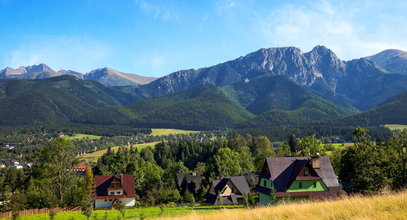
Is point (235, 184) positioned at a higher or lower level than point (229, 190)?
higher

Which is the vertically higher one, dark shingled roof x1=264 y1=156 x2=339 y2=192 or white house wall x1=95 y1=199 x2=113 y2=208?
dark shingled roof x1=264 y1=156 x2=339 y2=192

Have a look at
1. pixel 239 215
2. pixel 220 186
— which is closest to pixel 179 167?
pixel 220 186

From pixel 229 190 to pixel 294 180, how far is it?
1319 inches

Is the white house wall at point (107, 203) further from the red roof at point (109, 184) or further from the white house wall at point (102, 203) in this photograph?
the red roof at point (109, 184)

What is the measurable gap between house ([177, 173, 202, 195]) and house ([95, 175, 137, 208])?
59.9 feet

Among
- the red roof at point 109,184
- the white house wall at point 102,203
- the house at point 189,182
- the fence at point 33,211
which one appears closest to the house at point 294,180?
the fence at point 33,211

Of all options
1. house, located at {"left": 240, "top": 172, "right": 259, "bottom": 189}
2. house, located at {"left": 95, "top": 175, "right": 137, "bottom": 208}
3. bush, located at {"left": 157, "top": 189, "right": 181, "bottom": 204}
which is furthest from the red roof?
house, located at {"left": 240, "top": 172, "right": 259, "bottom": 189}

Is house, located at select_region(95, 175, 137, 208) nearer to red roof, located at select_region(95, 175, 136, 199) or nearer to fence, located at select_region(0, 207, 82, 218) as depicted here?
red roof, located at select_region(95, 175, 136, 199)

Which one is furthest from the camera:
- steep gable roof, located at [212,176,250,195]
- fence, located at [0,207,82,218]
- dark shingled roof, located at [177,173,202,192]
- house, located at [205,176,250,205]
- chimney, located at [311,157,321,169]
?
dark shingled roof, located at [177,173,202,192]

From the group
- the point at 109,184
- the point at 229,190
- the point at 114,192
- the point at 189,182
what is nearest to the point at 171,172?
the point at 189,182

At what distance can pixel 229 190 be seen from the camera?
3179 inches

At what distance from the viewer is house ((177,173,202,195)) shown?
9344 centimetres

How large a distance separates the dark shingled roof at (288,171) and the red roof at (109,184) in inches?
1551

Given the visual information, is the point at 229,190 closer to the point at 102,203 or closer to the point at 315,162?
the point at 102,203
